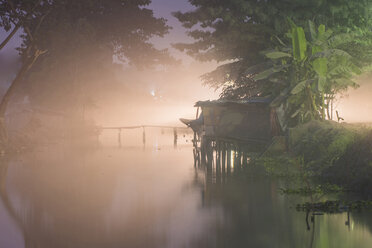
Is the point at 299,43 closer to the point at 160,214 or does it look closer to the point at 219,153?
the point at 219,153

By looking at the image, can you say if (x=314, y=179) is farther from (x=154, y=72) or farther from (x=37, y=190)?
(x=154, y=72)

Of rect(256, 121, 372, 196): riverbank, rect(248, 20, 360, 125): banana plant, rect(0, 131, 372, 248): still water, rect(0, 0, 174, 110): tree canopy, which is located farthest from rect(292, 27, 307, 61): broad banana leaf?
rect(0, 0, 174, 110): tree canopy

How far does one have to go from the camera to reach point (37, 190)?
1288 cm

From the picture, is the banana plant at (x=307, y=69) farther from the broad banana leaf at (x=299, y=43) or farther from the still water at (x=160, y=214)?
the still water at (x=160, y=214)

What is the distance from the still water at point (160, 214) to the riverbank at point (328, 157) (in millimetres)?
1968

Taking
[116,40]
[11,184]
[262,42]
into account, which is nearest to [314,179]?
[11,184]

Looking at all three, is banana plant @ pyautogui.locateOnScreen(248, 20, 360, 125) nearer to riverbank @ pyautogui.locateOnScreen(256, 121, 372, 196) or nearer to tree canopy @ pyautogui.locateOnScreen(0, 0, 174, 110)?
riverbank @ pyautogui.locateOnScreen(256, 121, 372, 196)

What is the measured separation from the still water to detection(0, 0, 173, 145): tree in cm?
2635

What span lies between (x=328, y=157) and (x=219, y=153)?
7.23 meters

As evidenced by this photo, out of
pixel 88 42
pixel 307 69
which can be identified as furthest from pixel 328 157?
pixel 88 42

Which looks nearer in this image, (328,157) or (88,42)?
(328,157)

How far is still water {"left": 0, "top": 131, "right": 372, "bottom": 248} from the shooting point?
7488 millimetres

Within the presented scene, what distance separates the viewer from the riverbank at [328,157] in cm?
1241

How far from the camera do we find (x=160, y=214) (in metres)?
9.66
